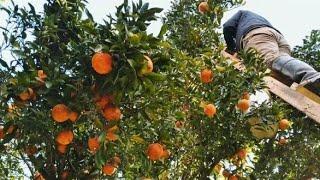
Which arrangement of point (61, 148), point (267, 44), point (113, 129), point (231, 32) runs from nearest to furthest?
1. point (113, 129)
2. point (61, 148)
3. point (267, 44)
4. point (231, 32)

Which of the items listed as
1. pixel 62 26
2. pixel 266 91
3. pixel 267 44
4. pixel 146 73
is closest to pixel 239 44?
pixel 267 44

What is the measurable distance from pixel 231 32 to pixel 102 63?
408cm

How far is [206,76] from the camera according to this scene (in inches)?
168

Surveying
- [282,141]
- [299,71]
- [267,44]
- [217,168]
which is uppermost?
[267,44]

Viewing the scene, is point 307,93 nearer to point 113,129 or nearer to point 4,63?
point 113,129

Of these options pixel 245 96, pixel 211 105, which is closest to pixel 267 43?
pixel 245 96

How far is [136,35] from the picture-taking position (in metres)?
2.58

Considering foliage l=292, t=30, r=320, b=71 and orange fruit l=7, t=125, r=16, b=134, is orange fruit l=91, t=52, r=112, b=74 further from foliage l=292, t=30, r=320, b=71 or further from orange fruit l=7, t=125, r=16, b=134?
foliage l=292, t=30, r=320, b=71

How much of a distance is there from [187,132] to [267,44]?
181cm

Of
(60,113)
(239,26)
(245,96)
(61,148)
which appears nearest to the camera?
(60,113)

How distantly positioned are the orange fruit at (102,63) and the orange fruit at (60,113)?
335 millimetres

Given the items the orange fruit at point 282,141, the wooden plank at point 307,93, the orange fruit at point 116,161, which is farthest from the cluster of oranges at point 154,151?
the orange fruit at point 282,141

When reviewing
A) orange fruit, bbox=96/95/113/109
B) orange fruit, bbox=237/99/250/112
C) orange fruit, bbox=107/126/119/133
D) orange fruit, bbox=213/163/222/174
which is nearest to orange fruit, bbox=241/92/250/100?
orange fruit, bbox=237/99/250/112

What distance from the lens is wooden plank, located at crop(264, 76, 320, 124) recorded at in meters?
4.16
